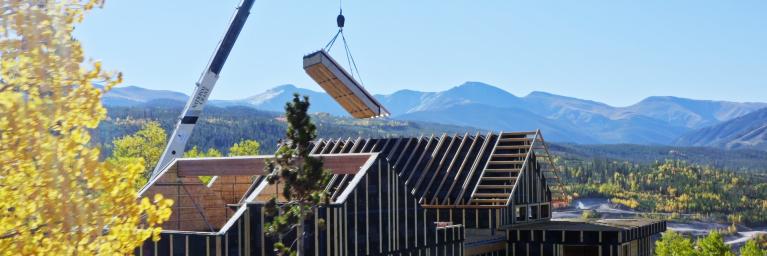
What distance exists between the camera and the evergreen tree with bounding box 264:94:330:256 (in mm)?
21500

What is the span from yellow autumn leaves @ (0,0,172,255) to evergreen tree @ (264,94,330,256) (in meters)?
12.2

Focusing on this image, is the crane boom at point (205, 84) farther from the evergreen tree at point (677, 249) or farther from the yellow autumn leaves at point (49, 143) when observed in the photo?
the yellow autumn leaves at point (49, 143)

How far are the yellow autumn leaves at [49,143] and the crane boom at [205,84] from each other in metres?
26.8

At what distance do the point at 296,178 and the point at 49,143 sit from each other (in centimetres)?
1317

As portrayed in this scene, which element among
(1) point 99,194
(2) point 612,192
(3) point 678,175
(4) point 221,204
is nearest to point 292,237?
(4) point 221,204

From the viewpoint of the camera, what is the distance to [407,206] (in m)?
26.9

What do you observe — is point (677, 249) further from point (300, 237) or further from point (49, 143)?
point (49, 143)

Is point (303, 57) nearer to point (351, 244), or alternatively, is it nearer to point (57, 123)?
point (351, 244)

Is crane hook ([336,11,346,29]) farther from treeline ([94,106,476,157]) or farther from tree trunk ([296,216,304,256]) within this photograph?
treeline ([94,106,476,157])

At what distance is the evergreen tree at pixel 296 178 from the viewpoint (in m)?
21.5

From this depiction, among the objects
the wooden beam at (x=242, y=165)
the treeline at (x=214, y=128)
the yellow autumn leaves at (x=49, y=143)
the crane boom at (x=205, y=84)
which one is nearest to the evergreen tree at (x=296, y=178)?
the wooden beam at (x=242, y=165)

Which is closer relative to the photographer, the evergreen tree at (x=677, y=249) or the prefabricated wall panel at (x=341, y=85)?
the prefabricated wall panel at (x=341, y=85)

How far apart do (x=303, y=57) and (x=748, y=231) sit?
69.9 m

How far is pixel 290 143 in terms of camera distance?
74.9 ft
